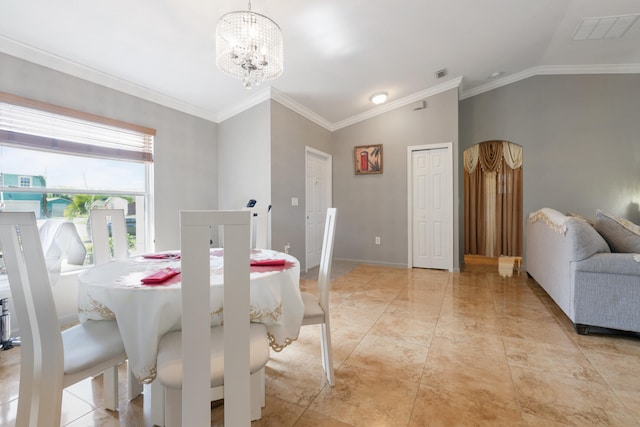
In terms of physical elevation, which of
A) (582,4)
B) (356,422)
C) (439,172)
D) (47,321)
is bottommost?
(356,422)

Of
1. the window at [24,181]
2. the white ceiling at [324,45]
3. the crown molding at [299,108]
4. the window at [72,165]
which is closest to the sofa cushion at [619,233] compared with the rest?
the white ceiling at [324,45]

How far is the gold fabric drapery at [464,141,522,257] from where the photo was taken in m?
4.95

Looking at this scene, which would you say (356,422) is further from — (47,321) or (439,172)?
(439,172)

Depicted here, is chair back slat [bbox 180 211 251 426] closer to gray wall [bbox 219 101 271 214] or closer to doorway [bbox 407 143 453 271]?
gray wall [bbox 219 101 271 214]

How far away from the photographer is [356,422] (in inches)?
53.9

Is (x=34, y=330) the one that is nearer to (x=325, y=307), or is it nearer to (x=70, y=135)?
(x=325, y=307)

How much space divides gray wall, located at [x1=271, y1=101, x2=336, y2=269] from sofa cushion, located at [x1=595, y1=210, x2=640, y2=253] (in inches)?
129

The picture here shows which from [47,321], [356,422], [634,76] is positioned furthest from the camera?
[634,76]

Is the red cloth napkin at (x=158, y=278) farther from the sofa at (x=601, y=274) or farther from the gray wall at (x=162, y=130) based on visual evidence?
the sofa at (x=601, y=274)

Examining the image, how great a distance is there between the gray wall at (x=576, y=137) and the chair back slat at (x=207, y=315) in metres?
5.14

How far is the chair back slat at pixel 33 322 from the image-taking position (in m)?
0.95

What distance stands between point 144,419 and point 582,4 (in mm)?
4965

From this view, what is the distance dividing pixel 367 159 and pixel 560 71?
10.4 ft

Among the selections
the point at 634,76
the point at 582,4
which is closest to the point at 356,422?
the point at 582,4
